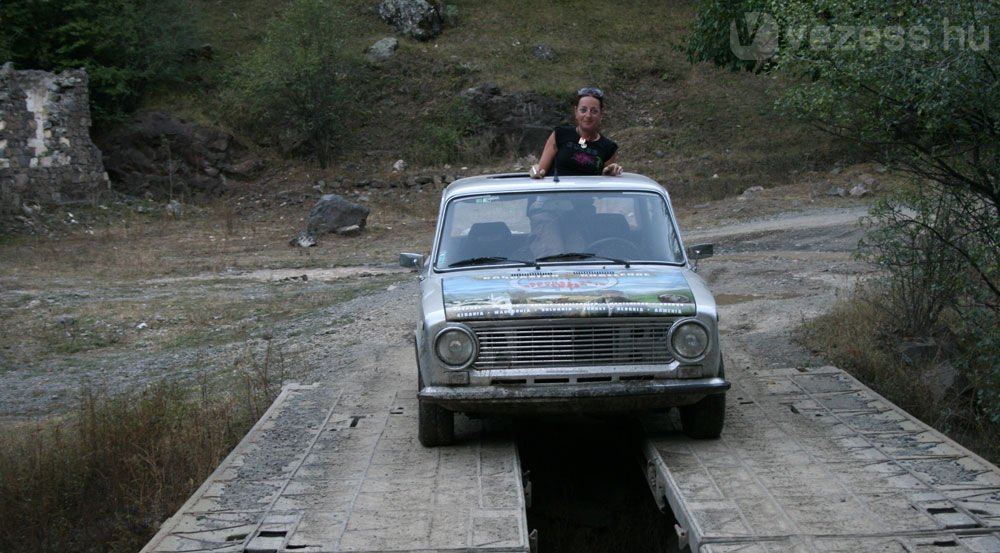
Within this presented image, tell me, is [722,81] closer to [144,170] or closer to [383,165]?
[383,165]

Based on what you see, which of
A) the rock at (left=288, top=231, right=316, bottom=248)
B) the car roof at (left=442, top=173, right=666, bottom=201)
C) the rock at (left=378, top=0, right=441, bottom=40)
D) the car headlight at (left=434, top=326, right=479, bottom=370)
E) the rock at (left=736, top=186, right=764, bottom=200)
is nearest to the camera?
the car headlight at (left=434, top=326, right=479, bottom=370)

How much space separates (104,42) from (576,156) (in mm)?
23873

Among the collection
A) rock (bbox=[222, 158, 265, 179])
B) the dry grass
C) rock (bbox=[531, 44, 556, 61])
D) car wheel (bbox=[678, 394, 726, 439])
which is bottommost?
the dry grass

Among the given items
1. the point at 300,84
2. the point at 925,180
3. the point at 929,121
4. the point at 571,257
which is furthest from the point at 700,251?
the point at 300,84

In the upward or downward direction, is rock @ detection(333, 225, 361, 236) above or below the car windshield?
below

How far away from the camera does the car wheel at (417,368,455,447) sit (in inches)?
258

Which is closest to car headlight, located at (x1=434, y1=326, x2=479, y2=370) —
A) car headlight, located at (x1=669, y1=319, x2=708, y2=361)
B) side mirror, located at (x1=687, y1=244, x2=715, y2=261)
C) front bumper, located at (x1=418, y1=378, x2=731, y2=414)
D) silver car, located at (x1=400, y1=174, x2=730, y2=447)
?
silver car, located at (x1=400, y1=174, x2=730, y2=447)

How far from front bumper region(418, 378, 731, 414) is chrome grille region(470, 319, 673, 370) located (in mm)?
138

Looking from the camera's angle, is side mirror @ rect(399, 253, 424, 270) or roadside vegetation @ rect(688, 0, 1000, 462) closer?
Answer: roadside vegetation @ rect(688, 0, 1000, 462)

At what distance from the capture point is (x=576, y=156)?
26.8 ft

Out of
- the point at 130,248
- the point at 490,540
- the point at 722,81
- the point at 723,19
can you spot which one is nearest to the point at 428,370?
the point at 490,540

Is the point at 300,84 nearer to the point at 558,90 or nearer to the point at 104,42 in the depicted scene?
the point at 104,42

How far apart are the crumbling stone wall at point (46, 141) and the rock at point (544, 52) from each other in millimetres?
14782

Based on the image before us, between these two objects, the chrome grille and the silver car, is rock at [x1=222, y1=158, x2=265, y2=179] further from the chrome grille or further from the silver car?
the chrome grille
